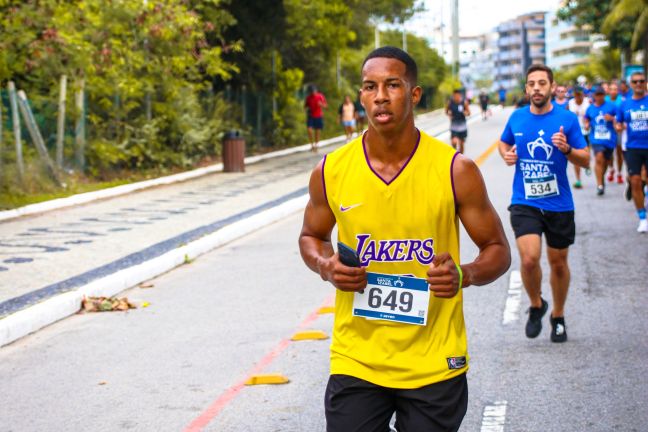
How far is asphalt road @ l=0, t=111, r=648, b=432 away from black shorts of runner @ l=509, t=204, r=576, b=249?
74cm

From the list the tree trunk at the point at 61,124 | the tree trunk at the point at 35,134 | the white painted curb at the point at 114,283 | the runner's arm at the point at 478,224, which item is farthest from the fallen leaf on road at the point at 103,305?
the tree trunk at the point at 61,124

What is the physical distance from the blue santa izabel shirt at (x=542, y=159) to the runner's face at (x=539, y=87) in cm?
16

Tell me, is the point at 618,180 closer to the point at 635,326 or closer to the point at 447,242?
the point at 635,326

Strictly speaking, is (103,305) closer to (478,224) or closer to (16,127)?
(478,224)

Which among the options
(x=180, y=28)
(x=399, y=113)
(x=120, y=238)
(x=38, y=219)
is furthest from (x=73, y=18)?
(x=399, y=113)

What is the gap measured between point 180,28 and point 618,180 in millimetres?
9321

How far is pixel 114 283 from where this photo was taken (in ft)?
34.6

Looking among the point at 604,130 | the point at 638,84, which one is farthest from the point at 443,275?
the point at 604,130

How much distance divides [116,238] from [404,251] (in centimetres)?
1041

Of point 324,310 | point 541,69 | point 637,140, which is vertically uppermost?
point 541,69

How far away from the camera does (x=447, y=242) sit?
3.72 m

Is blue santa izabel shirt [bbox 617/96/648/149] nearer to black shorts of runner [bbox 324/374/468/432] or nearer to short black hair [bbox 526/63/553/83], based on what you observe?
short black hair [bbox 526/63/553/83]

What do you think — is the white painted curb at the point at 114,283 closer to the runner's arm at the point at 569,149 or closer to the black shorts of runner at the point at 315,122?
the runner's arm at the point at 569,149

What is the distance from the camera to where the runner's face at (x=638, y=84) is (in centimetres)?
1377
